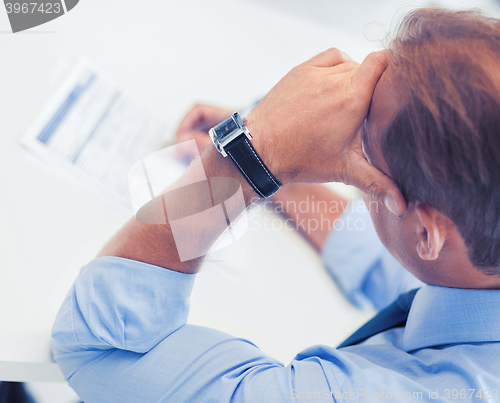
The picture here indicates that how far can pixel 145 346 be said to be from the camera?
1.78 ft

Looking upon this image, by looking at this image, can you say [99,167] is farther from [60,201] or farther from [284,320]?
[284,320]

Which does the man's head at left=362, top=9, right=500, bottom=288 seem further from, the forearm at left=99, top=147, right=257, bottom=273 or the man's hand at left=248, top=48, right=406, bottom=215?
the forearm at left=99, top=147, right=257, bottom=273

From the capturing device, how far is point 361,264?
0.78 meters

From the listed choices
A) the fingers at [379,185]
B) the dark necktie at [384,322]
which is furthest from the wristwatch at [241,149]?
the dark necktie at [384,322]

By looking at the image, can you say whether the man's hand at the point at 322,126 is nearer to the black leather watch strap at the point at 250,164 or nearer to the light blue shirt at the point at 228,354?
the black leather watch strap at the point at 250,164

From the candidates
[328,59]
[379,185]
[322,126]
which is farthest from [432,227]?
[328,59]

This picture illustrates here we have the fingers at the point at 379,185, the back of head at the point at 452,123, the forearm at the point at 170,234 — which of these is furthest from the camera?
the forearm at the point at 170,234

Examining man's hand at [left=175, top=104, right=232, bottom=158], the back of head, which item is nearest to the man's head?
the back of head

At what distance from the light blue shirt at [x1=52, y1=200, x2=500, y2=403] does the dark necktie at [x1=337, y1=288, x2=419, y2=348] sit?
15 millimetres

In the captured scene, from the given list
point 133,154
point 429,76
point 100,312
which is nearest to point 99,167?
point 133,154

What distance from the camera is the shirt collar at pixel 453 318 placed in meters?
0.49

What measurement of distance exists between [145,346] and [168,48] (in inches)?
28.2

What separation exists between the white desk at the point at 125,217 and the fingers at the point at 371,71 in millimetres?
393

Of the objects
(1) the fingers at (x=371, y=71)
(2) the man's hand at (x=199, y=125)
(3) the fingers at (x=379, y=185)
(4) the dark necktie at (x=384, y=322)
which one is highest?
(1) the fingers at (x=371, y=71)
